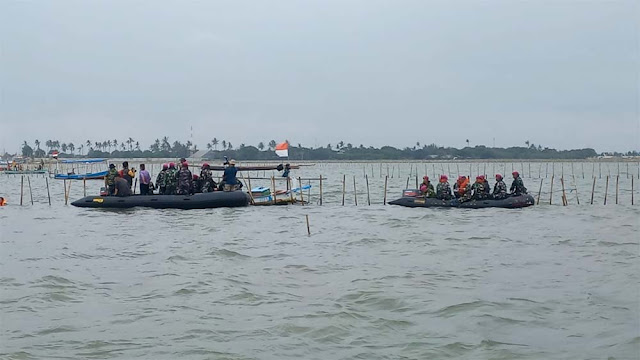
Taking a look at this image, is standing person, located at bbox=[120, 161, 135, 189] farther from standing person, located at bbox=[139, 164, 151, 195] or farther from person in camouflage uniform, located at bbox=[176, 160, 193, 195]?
person in camouflage uniform, located at bbox=[176, 160, 193, 195]

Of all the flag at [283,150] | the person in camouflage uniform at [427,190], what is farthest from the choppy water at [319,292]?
the flag at [283,150]

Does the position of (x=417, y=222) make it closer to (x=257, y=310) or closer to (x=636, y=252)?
(x=636, y=252)

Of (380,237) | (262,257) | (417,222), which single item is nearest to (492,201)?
(417,222)

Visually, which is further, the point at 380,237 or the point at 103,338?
the point at 380,237

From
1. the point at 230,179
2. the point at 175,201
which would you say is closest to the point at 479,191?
the point at 230,179

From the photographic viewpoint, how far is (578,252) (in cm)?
1788

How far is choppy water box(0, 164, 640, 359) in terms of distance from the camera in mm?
9680

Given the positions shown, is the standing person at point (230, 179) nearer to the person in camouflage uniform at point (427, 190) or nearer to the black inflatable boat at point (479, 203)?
the black inflatable boat at point (479, 203)

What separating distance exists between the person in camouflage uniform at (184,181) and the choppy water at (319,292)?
4775 mm

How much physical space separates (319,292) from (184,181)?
16812 millimetres

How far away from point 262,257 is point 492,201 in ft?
46.5

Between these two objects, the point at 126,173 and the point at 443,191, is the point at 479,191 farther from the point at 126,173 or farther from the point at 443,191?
the point at 126,173

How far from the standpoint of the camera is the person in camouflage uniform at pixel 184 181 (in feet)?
93.1

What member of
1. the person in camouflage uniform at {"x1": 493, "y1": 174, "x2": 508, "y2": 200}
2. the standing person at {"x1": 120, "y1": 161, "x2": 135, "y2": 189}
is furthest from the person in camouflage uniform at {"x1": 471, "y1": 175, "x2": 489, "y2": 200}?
the standing person at {"x1": 120, "y1": 161, "x2": 135, "y2": 189}
